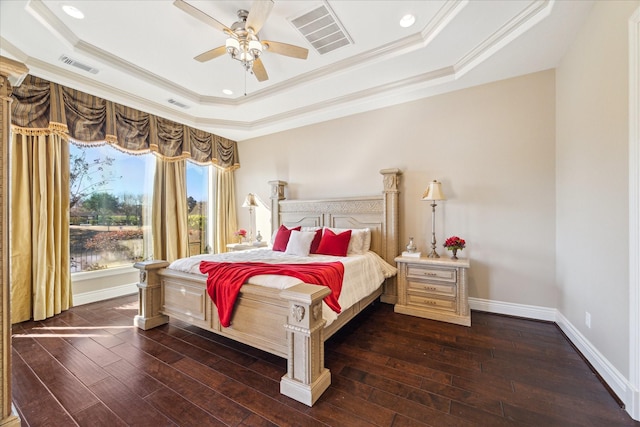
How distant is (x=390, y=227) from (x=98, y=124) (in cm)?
435

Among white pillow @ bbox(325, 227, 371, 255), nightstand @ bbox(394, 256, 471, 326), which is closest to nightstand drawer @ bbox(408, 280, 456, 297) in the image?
nightstand @ bbox(394, 256, 471, 326)

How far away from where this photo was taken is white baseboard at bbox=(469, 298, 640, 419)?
1.64m

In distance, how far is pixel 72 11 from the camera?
232 centimetres

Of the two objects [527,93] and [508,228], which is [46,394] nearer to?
[508,228]

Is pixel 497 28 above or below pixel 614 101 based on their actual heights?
above

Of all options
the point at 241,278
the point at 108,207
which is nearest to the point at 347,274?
the point at 241,278

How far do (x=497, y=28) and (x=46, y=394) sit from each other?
4.79m

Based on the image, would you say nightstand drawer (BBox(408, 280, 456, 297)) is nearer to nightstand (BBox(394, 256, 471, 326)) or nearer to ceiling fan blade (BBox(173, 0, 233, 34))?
nightstand (BBox(394, 256, 471, 326))

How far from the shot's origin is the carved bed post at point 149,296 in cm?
281

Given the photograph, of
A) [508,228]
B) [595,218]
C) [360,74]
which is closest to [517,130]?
[508,228]

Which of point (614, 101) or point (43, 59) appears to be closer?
point (614, 101)

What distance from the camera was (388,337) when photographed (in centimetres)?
263

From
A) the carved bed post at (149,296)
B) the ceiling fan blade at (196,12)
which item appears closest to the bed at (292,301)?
the carved bed post at (149,296)

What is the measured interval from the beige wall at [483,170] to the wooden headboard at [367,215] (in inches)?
8.8
